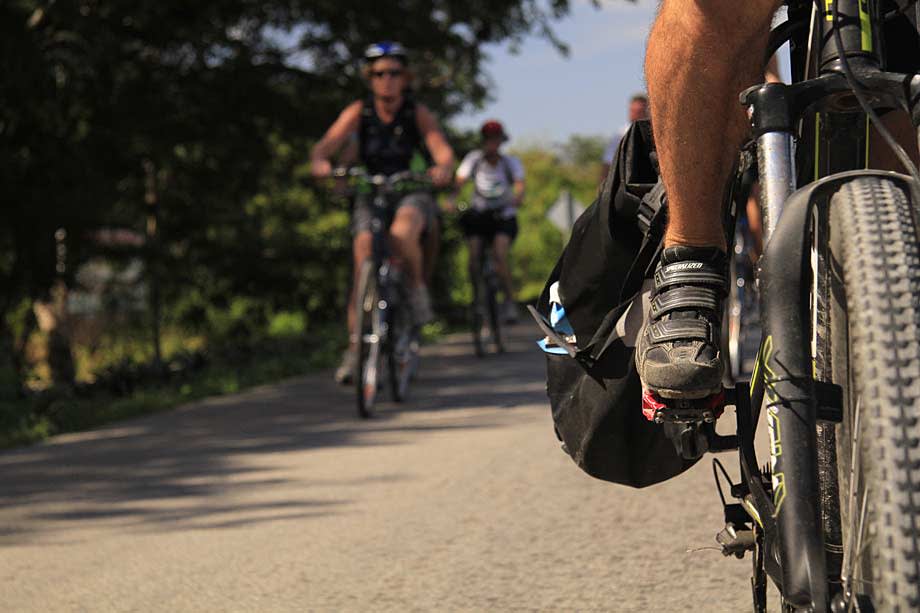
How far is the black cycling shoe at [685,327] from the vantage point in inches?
95.7

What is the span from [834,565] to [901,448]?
10.5 inches

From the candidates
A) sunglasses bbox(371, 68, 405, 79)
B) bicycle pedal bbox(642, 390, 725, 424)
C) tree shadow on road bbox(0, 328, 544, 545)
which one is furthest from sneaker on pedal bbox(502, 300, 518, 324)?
bicycle pedal bbox(642, 390, 725, 424)

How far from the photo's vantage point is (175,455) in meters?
7.22

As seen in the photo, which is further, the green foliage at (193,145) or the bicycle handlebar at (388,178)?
the green foliage at (193,145)

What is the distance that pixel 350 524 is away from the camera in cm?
505

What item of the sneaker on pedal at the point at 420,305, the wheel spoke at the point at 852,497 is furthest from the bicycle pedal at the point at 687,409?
the sneaker on pedal at the point at 420,305

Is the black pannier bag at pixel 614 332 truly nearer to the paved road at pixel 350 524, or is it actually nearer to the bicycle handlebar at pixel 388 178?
the paved road at pixel 350 524

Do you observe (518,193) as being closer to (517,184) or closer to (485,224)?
(517,184)

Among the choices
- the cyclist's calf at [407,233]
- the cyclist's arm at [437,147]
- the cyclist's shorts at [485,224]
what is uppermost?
the cyclist's arm at [437,147]

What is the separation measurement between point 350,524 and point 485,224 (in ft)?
31.4

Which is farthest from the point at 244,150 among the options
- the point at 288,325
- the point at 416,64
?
the point at 288,325

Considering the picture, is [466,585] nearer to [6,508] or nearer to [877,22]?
[877,22]

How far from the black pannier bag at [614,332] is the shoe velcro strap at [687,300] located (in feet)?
0.95

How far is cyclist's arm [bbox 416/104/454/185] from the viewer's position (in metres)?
9.04
